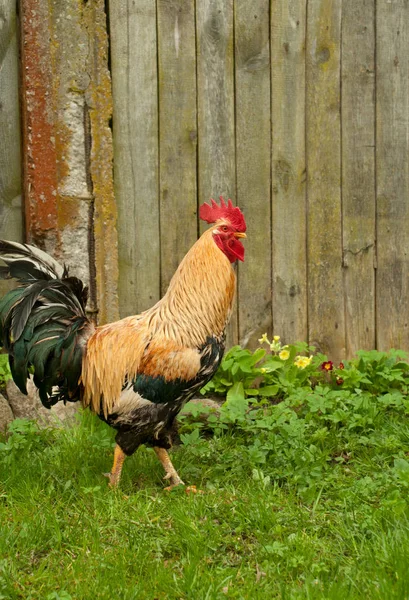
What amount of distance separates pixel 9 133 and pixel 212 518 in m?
2.93

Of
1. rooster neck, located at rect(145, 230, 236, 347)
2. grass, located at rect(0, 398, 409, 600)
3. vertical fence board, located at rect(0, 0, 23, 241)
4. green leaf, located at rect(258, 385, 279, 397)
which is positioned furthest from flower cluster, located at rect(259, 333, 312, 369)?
vertical fence board, located at rect(0, 0, 23, 241)

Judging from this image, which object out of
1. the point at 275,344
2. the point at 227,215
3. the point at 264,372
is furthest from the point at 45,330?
the point at 275,344

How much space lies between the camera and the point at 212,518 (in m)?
3.94

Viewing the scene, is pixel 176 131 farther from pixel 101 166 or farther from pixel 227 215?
pixel 227 215

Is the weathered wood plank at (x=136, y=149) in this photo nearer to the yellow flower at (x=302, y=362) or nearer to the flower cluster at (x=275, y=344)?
the flower cluster at (x=275, y=344)

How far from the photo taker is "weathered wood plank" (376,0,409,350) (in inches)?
232

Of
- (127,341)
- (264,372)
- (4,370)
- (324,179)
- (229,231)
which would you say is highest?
(324,179)

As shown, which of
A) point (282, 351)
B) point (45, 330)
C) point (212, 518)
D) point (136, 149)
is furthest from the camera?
point (282, 351)

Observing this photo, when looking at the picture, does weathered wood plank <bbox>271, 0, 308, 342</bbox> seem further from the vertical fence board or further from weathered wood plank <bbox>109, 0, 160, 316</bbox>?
the vertical fence board

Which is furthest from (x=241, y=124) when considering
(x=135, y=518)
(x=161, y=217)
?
(x=135, y=518)

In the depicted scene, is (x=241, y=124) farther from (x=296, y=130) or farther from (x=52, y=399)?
(x=52, y=399)

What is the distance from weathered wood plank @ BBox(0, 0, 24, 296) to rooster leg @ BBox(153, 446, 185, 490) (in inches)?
69.0

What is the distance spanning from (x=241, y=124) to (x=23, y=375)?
8.45 feet

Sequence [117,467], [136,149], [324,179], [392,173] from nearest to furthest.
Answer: [117,467]
[136,149]
[324,179]
[392,173]
